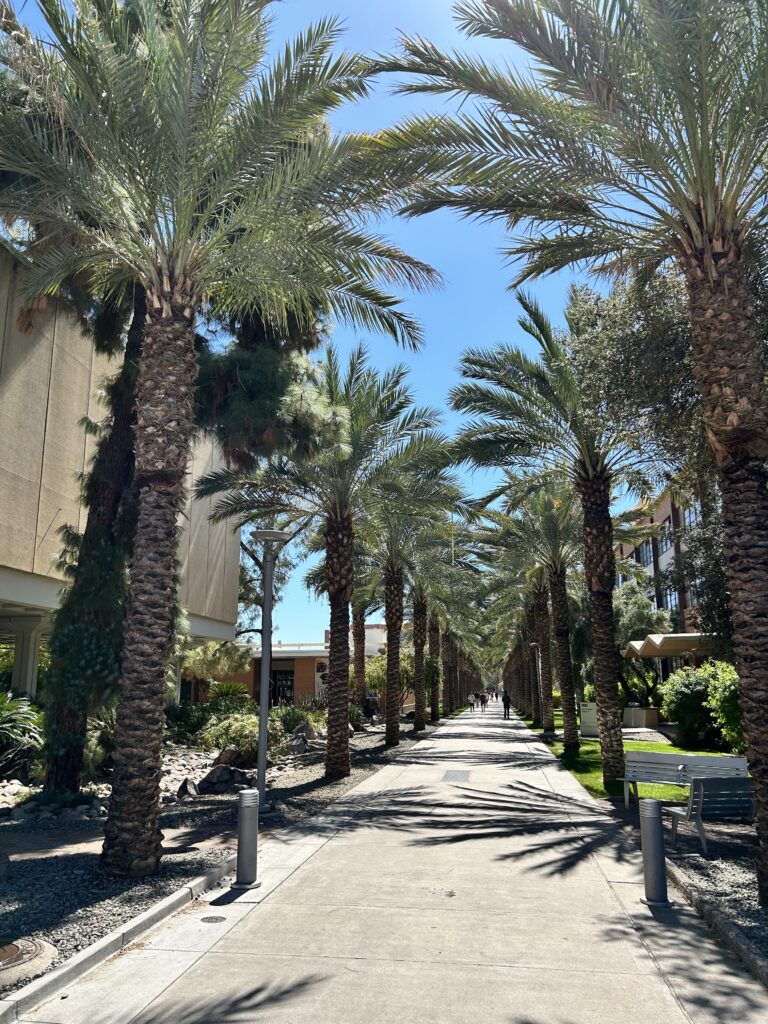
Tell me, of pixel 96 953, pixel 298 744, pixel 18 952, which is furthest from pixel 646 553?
pixel 18 952

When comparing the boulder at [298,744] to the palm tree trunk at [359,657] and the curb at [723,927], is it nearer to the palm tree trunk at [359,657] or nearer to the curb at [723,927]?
the palm tree trunk at [359,657]

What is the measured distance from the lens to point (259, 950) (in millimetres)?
5695

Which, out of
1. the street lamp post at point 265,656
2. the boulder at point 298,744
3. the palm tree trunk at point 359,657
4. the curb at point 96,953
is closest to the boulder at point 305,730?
the boulder at point 298,744

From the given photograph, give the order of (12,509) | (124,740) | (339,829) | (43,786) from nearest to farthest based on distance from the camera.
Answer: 1. (124,740)
2. (339,829)
3. (43,786)
4. (12,509)

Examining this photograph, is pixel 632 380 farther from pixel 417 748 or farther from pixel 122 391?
pixel 417 748

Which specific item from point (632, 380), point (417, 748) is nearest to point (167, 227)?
point (632, 380)

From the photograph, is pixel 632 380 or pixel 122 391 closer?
pixel 632 380

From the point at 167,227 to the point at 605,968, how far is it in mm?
8193

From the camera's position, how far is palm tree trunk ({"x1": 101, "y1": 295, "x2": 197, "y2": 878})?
7656mm

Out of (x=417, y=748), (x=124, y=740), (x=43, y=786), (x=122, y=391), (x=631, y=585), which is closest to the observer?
(x=124, y=740)

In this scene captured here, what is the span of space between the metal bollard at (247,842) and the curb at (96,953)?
0.34 m

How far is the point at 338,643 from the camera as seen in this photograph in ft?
54.9

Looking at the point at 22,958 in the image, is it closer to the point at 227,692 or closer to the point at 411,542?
the point at 411,542

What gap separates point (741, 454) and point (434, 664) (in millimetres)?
32691
